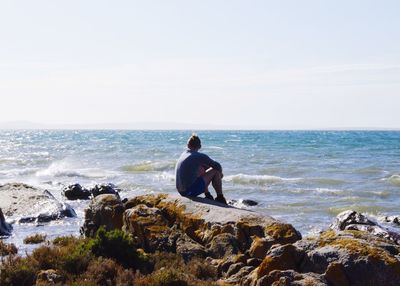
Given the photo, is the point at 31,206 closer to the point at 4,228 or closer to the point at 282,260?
the point at 4,228

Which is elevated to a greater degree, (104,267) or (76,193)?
(104,267)

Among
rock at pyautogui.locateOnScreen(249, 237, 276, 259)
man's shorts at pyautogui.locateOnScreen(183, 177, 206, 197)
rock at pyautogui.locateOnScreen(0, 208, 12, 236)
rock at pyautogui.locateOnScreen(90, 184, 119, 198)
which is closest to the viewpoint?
rock at pyautogui.locateOnScreen(249, 237, 276, 259)

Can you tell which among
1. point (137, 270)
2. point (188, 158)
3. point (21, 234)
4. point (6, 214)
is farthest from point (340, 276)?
point (6, 214)

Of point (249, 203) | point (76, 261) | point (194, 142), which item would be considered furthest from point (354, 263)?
point (249, 203)

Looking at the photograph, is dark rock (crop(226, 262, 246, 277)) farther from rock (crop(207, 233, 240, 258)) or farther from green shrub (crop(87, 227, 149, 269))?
green shrub (crop(87, 227, 149, 269))

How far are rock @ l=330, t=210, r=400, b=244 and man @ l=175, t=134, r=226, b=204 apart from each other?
4961 millimetres

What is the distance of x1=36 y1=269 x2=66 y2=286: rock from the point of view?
8497 mm

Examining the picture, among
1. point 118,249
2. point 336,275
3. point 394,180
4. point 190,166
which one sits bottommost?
point 394,180

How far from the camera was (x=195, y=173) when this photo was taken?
12695mm

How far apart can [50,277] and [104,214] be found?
4.42 metres

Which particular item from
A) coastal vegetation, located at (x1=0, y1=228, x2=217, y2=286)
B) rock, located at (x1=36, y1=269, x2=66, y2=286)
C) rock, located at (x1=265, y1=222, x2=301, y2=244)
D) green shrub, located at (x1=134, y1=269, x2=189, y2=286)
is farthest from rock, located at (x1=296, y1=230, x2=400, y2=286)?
rock, located at (x1=36, y1=269, x2=66, y2=286)

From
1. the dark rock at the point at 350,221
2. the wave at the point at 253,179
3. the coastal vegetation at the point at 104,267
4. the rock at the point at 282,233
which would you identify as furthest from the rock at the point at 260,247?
the wave at the point at 253,179

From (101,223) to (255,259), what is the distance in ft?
16.9

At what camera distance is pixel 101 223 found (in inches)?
516
